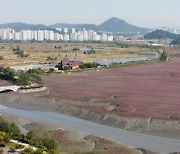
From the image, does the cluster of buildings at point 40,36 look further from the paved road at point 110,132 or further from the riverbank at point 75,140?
the riverbank at point 75,140

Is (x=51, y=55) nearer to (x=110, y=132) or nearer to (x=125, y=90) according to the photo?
(x=125, y=90)

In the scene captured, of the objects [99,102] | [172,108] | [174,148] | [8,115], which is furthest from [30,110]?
[174,148]

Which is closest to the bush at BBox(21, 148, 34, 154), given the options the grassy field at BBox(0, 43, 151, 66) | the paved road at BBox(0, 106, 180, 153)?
the paved road at BBox(0, 106, 180, 153)

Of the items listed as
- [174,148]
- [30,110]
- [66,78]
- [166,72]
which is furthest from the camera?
[166,72]

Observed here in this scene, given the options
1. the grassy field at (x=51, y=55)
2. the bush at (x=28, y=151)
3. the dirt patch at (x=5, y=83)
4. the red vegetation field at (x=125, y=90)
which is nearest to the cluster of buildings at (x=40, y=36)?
the grassy field at (x=51, y=55)

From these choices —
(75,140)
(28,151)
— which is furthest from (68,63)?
(28,151)

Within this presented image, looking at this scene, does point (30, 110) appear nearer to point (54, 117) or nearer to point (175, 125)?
point (54, 117)
